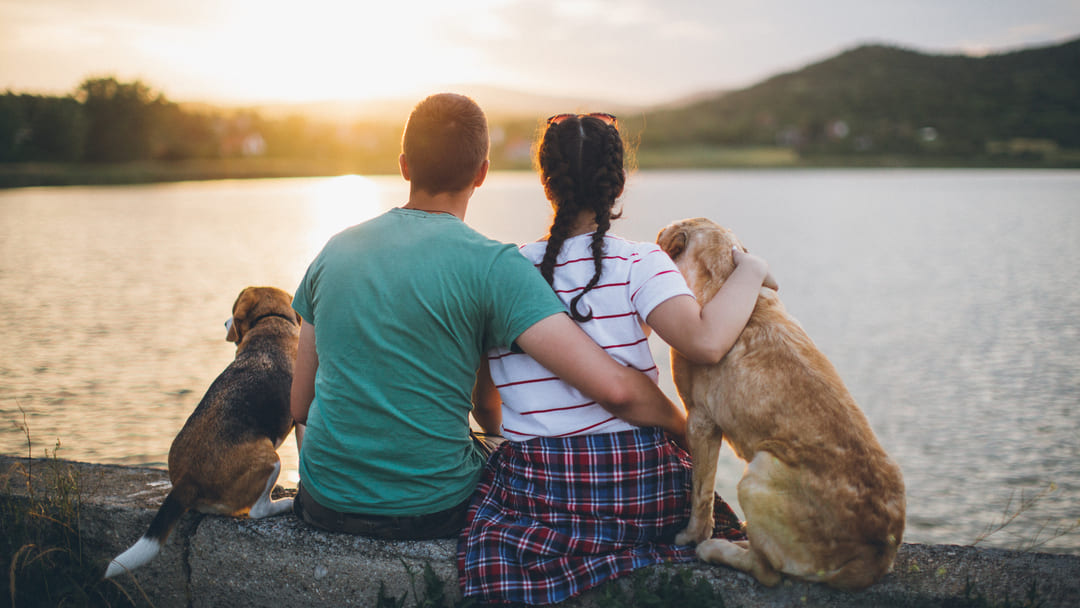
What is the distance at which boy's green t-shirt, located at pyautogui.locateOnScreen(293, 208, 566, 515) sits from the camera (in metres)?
2.21

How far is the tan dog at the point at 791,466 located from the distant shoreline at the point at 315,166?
1255 inches

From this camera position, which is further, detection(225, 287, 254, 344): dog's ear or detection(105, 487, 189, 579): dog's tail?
detection(225, 287, 254, 344): dog's ear

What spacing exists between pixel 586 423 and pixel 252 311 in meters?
2.31

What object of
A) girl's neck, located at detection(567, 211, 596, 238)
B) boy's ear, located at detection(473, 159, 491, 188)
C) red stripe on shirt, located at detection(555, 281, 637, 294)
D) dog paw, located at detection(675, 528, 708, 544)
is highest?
boy's ear, located at detection(473, 159, 491, 188)

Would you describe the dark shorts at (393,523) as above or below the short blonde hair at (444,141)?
below

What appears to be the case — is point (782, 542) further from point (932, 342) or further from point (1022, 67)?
point (1022, 67)

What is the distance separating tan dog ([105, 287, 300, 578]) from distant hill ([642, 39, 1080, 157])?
84129 millimetres

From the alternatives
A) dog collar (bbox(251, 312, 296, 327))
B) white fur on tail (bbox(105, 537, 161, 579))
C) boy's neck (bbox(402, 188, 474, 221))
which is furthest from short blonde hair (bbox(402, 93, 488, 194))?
dog collar (bbox(251, 312, 296, 327))

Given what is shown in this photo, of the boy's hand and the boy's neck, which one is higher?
the boy's neck

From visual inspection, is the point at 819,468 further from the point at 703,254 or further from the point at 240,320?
the point at 240,320

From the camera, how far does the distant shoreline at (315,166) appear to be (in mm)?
48469

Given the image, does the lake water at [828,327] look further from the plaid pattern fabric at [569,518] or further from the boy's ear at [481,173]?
the plaid pattern fabric at [569,518]

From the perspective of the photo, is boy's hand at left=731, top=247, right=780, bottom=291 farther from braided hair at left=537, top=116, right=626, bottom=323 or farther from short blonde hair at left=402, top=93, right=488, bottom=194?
short blonde hair at left=402, top=93, right=488, bottom=194

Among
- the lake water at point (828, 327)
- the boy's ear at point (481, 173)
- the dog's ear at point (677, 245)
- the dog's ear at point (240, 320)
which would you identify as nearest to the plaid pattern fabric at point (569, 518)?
the dog's ear at point (677, 245)
